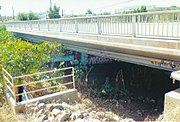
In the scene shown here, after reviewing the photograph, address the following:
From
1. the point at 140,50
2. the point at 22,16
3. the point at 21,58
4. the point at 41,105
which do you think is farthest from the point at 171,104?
the point at 22,16

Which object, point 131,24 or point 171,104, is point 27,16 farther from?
point 171,104

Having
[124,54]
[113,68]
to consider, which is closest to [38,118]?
[124,54]

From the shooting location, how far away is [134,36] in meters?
7.31

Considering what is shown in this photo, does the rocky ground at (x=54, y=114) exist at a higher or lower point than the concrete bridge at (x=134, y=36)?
lower

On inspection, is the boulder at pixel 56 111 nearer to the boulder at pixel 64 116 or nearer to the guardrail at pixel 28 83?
the boulder at pixel 64 116

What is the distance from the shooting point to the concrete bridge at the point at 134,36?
6258mm

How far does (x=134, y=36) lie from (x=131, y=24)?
1.60ft

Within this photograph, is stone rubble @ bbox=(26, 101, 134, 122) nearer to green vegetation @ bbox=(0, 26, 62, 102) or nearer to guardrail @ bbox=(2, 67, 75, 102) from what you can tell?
guardrail @ bbox=(2, 67, 75, 102)

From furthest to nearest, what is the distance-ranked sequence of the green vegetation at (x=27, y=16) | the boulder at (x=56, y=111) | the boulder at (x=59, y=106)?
the green vegetation at (x=27, y=16) → the boulder at (x=59, y=106) → the boulder at (x=56, y=111)

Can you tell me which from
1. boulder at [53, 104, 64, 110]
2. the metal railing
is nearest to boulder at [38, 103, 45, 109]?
boulder at [53, 104, 64, 110]

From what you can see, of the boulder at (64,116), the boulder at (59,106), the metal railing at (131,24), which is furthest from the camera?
the boulder at (59,106)

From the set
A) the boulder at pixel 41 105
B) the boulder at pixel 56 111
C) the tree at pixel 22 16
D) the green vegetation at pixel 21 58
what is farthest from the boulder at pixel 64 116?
the tree at pixel 22 16

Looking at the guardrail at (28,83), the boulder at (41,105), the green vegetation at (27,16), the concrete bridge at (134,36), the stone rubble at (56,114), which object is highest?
the green vegetation at (27,16)

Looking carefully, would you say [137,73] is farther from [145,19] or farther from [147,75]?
[145,19]
